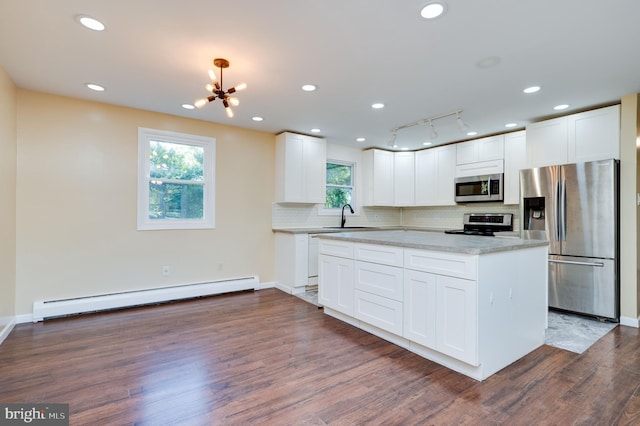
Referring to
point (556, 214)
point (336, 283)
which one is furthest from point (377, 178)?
point (336, 283)

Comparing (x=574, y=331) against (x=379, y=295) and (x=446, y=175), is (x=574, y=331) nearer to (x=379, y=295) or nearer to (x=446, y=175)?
(x=379, y=295)

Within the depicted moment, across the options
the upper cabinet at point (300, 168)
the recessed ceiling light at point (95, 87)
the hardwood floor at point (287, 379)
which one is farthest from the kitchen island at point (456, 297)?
the recessed ceiling light at point (95, 87)

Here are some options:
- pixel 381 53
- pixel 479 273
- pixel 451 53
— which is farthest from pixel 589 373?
pixel 381 53

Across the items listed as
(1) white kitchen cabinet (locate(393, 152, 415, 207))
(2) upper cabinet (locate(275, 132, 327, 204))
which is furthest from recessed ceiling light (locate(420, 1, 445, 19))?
(1) white kitchen cabinet (locate(393, 152, 415, 207))

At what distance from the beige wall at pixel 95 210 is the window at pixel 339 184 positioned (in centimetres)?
184

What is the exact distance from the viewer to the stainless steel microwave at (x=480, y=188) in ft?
15.8

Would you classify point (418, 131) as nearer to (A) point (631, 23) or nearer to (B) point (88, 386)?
(A) point (631, 23)

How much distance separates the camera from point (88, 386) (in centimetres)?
214

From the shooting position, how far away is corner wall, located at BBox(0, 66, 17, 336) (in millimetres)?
2910

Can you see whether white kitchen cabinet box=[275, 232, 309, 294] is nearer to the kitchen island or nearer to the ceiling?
the kitchen island

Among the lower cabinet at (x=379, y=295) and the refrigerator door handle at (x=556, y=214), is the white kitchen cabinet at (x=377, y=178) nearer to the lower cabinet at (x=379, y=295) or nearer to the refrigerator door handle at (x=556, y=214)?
the refrigerator door handle at (x=556, y=214)

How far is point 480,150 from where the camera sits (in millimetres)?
5102

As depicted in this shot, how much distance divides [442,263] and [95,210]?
A: 153 inches

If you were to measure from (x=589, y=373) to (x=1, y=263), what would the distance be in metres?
5.09
